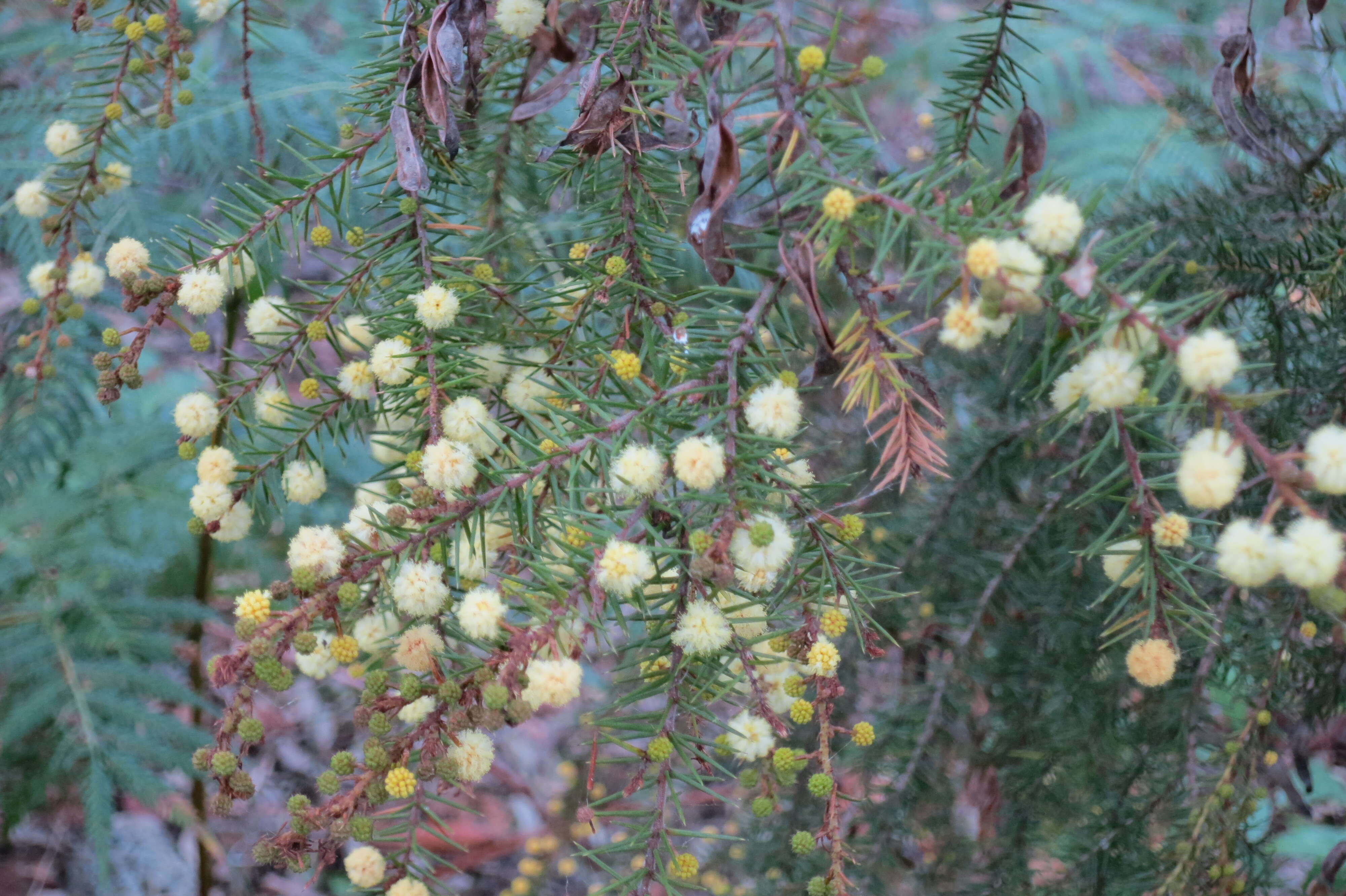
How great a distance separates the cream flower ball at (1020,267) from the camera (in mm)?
449

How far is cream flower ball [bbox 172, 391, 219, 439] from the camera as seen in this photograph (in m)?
0.68

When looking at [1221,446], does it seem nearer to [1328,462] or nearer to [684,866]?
[1328,462]

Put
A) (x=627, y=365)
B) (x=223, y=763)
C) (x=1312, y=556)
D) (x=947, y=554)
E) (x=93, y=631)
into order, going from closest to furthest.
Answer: (x=1312, y=556), (x=223, y=763), (x=627, y=365), (x=947, y=554), (x=93, y=631)

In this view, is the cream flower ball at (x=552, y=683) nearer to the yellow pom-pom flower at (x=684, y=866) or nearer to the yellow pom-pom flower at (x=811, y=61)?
the yellow pom-pom flower at (x=684, y=866)

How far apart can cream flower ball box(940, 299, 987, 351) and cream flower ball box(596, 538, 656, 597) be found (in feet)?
0.67

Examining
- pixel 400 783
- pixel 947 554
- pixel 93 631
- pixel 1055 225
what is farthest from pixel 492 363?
pixel 93 631

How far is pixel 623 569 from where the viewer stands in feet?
1.65

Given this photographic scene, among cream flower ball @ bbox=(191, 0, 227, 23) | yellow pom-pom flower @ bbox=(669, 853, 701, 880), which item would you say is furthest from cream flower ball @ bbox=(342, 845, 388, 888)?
cream flower ball @ bbox=(191, 0, 227, 23)

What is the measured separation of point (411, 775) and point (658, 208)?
462 millimetres

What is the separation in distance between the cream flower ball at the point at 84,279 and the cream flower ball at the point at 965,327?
0.76m

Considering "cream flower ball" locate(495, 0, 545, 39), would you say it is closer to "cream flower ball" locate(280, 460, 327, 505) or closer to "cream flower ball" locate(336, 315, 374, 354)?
"cream flower ball" locate(336, 315, 374, 354)

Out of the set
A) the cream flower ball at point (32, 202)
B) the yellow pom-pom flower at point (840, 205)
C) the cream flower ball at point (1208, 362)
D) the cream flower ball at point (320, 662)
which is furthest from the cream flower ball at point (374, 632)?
the cream flower ball at point (32, 202)

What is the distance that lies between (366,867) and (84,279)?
60 cm

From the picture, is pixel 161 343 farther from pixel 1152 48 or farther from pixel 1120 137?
pixel 1152 48
